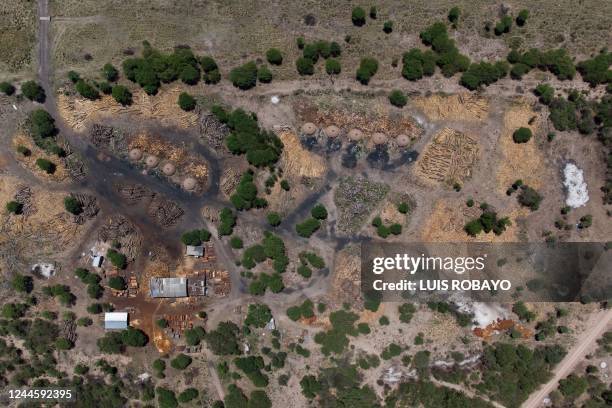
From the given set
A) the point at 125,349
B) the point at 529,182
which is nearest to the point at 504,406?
the point at 529,182

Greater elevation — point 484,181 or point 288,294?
point 484,181

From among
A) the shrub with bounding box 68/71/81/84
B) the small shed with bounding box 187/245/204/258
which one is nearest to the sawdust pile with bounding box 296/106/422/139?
the small shed with bounding box 187/245/204/258

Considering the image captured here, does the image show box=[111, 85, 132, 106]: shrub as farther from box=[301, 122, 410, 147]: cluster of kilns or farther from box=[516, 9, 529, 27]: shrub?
box=[516, 9, 529, 27]: shrub

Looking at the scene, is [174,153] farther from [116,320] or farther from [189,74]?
[116,320]

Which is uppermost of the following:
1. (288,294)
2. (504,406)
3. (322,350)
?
(288,294)

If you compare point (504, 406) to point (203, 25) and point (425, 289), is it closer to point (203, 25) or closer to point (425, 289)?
point (425, 289)

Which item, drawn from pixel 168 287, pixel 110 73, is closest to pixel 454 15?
pixel 110 73
